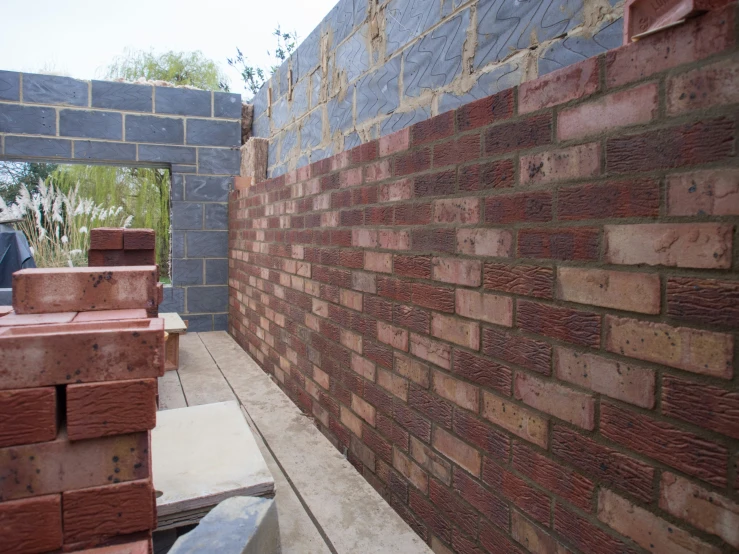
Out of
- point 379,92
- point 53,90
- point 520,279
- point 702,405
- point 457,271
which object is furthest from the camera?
point 53,90

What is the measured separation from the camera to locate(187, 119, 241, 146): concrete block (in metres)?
5.44

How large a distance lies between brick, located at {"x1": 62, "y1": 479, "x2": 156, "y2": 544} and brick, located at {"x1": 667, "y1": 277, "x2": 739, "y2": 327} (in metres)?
1.21

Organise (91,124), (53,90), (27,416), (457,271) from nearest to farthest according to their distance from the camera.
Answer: (27,416) → (457,271) → (53,90) → (91,124)

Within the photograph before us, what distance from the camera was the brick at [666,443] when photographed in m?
0.89

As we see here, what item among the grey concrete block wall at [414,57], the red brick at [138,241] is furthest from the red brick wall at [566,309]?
the red brick at [138,241]

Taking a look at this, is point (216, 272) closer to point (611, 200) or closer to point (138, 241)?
point (138, 241)

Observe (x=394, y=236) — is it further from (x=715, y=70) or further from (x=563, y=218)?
(x=715, y=70)

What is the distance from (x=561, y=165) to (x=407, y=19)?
4.86ft

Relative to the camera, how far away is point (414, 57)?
230 cm

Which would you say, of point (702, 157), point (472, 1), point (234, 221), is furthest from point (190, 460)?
point (234, 221)

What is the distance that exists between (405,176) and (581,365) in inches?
39.2

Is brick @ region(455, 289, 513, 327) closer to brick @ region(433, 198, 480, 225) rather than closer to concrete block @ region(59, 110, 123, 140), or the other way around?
brick @ region(433, 198, 480, 225)

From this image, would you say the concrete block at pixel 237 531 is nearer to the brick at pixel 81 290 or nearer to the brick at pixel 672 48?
the brick at pixel 81 290

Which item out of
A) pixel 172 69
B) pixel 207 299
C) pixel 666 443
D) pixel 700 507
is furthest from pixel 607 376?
pixel 172 69
